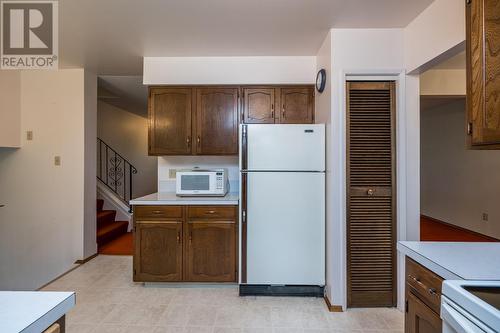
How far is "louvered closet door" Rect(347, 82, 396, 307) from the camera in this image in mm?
2361

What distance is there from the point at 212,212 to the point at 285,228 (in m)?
0.76

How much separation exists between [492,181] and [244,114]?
452 centimetres

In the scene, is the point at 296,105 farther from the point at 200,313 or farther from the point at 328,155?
the point at 200,313

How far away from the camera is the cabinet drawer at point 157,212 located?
8.98ft

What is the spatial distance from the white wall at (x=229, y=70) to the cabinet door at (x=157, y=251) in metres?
1.62

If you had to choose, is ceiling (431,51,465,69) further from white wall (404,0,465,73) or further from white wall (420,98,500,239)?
white wall (420,98,500,239)

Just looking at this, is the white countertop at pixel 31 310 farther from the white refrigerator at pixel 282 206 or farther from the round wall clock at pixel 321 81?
the round wall clock at pixel 321 81

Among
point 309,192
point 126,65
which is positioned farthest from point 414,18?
point 126,65

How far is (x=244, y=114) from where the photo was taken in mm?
3016

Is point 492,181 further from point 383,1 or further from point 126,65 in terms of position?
point 126,65

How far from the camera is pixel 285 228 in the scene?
2541mm

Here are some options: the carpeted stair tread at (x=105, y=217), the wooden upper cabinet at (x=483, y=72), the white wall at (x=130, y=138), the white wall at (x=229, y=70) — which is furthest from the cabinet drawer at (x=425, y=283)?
the white wall at (x=130, y=138)

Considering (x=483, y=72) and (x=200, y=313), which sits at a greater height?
(x=483, y=72)

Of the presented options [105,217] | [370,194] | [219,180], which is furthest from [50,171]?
[370,194]
